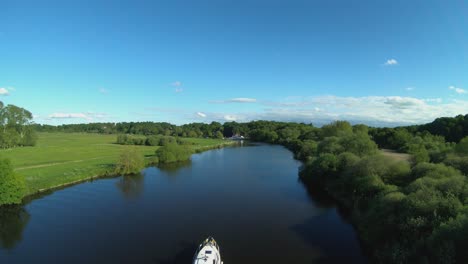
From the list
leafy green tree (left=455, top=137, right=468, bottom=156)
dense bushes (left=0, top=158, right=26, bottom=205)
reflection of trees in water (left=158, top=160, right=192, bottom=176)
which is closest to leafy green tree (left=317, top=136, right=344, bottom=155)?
leafy green tree (left=455, top=137, right=468, bottom=156)

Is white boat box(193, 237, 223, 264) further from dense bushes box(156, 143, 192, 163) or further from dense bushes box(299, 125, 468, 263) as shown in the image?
dense bushes box(156, 143, 192, 163)

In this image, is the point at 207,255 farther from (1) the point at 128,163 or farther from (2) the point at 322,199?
(1) the point at 128,163

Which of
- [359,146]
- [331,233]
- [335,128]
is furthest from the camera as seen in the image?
[335,128]

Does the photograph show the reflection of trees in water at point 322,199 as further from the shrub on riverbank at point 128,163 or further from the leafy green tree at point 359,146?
the shrub on riverbank at point 128,163

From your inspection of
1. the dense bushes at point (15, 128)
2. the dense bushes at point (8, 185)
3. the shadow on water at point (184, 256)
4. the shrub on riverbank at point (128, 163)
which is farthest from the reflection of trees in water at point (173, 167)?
the dense bushes at point (15, 128)

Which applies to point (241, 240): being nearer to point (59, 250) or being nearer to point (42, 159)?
point (59, 250)

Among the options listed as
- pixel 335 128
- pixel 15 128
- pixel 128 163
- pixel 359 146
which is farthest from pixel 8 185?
pixel 335 128

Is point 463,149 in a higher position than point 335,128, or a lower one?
lower
